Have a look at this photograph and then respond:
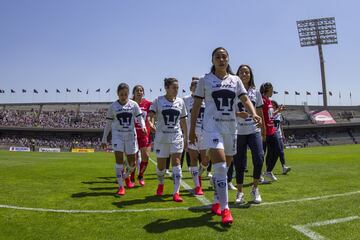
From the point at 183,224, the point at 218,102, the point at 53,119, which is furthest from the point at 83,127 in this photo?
the point at 183,224

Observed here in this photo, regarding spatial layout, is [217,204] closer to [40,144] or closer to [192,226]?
[192,226]

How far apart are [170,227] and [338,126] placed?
74798mm

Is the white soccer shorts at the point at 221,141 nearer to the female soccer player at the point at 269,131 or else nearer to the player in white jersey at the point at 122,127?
the player in white jersey at the point at 122,127

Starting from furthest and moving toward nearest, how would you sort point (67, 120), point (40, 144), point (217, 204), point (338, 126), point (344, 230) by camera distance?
point (67, 120), point (338, 126), point (40, 144), point (217, 204), point (344, 230)

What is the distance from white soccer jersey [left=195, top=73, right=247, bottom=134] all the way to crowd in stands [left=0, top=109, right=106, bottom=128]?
68.8 meters

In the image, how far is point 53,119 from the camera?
256 ft

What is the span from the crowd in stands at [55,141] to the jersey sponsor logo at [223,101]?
61304mm

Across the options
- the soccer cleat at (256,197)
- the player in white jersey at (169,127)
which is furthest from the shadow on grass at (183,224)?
the player in white jersey at (169,127)

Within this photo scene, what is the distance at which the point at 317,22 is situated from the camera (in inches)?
2992

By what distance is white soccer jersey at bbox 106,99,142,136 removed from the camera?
28.6 feet

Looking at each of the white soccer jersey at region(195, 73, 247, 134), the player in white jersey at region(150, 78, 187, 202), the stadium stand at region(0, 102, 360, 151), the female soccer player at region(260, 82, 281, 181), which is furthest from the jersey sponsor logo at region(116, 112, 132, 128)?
the stadium stand at region(0, 102, 360, 151)

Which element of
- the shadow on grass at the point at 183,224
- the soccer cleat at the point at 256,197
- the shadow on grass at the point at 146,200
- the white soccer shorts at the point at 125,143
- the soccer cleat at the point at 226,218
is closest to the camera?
the shadow on grass at the point at 183,224

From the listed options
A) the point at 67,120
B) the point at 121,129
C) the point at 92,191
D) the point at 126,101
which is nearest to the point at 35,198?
the point at 92,191

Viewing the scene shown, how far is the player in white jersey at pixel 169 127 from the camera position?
26.0 feet
